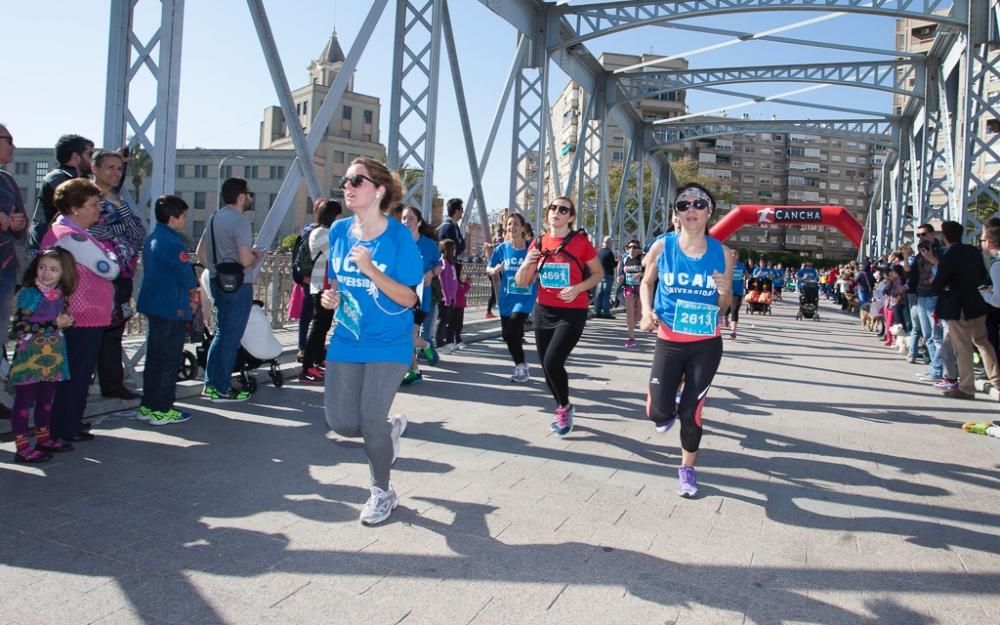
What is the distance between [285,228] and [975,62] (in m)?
62.6

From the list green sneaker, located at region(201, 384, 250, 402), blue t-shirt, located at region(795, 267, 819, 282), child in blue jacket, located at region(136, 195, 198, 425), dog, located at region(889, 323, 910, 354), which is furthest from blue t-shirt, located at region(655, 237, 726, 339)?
blue t-shirt, located at region(795, 267, 819, 282)

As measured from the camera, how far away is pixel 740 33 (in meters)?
17.4

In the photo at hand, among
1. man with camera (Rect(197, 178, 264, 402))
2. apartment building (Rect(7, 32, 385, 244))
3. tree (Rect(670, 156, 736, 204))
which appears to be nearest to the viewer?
man with camera (Rect(197, 178, 264, 402))

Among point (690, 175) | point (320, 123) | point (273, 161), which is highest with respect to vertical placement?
point (690, 175)

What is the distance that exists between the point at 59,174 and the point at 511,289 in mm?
4080

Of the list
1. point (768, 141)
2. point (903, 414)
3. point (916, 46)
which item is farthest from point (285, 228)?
point (768, 141)

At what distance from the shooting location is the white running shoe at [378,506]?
3889mm

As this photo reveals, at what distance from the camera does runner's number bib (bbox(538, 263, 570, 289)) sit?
6394 mm

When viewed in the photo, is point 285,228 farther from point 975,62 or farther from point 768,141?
point 768,141

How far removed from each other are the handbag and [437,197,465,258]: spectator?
4552 mm

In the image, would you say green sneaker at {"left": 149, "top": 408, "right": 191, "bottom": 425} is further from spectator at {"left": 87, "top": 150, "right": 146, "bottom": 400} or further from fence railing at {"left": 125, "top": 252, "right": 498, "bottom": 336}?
fence railing at {"left": 125, "top": 252, "right": 498, "bottom": 336}

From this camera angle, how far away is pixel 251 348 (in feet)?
23.8

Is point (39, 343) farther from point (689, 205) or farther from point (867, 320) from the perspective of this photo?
point (867, 320)

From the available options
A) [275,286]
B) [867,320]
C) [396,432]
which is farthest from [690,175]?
[396,432]
